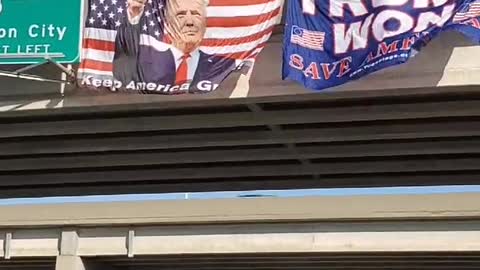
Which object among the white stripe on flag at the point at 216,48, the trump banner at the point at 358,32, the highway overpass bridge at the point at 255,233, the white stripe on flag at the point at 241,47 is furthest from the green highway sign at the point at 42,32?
the highway overpass bridge at the point at 255,233

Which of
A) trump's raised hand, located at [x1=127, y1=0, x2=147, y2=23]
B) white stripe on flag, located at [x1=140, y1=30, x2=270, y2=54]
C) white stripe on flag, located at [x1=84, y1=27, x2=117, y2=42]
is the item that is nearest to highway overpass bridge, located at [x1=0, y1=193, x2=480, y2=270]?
white stripe on flag, located at [x1=140, y1=30, x2=270, y2=54]

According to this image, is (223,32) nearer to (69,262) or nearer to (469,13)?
(469,13)

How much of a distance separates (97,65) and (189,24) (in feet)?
6.34

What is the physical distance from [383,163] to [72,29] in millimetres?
7517

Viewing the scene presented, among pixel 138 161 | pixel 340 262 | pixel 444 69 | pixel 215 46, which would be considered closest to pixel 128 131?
pixel 138 161

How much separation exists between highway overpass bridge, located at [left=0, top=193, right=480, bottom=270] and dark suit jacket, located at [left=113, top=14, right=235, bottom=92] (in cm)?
553

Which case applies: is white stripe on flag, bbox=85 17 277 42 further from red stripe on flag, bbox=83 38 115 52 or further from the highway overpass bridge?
the highway overpass bridge

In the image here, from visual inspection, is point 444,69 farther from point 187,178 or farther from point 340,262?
point 187,178

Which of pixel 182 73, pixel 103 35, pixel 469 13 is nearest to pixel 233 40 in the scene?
pixel 182 73

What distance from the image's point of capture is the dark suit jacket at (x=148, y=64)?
1864cm

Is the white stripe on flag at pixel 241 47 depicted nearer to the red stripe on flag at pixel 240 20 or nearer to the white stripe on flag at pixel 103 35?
the red stripe on flag at pixel 240 20

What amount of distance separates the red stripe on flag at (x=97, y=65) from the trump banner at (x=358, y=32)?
3.48 m

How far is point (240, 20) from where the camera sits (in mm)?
18766

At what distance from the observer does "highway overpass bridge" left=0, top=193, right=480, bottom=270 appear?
12.0m
